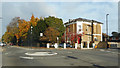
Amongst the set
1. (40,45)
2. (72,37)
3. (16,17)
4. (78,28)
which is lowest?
(40,45)

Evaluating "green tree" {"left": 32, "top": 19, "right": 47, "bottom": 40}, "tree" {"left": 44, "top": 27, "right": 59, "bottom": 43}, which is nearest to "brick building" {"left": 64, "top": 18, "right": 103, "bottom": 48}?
"tree" {"left": 44, "top": 27, "right": 59, "bottom": 43}

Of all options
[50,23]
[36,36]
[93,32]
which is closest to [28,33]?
[36,36]

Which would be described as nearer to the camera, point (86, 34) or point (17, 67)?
point (17, 67)

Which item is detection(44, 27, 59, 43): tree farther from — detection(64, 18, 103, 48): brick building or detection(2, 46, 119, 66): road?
detection(2, 46, 119, 66): road

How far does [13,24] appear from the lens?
191 ft

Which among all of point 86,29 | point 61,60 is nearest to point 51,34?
point 86,29

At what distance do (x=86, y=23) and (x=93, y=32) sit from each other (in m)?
4.63

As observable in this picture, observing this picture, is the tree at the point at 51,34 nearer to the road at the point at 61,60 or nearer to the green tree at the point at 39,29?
the green tree at the point at 39,29

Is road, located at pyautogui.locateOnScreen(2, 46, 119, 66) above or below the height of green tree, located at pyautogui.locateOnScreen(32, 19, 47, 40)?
below

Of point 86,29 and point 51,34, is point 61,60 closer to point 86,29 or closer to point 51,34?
point 51,34

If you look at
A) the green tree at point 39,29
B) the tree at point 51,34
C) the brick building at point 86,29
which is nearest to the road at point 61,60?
the tree at point 51,34

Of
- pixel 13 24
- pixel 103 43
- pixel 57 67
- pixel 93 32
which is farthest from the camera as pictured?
pixel 13 24

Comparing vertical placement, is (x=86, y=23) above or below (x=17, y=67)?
above

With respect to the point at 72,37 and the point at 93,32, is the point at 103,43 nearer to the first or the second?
the point at 93,32
